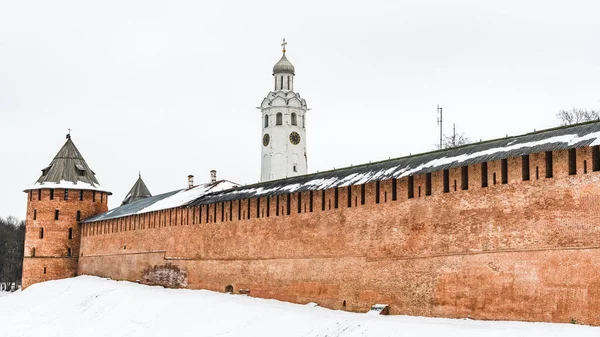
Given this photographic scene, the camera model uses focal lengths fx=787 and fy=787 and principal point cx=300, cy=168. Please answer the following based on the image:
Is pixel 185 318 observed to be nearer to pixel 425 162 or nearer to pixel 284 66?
pixel 425 162

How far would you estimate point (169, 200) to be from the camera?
3244 cm

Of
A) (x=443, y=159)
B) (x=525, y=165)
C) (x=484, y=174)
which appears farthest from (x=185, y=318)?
(x=525, y=165)

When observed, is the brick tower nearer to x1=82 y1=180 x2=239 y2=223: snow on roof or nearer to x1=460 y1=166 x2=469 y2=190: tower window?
x1=82 y1=180 x2=239 y2=223: snow on roof

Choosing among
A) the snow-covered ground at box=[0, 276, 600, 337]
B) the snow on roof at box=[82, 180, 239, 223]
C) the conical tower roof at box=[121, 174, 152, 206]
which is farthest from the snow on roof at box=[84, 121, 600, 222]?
the conical tower roof at box=[121, 174, 152, 206]

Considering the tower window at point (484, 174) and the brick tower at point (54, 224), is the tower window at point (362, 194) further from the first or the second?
the brick tower at point (54, 224)

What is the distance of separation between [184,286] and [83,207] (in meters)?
11.5

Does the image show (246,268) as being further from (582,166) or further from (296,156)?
(296,156)

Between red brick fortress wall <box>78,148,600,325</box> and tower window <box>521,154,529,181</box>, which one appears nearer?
red brick fortress wall <box>78,148,600,325</box>

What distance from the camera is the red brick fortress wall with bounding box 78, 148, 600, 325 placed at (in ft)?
52.3

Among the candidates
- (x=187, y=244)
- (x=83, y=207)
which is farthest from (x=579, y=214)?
(x=83, y=207)

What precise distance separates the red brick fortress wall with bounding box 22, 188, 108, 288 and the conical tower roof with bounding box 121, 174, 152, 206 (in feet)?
40.4

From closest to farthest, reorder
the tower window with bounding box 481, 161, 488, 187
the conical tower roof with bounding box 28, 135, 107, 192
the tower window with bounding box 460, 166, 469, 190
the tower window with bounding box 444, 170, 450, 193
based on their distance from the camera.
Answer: the tower window with bounding box 481, 161, 488, 187 < the tower window with bounding box 460, 166, 469, 190 < the tower window with bounding box 444, 170, 450, 193 < the conical tower roof with bounding box 28, 135, 107, 192

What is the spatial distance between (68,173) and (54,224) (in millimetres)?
2606

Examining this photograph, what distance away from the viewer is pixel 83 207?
37781mm
